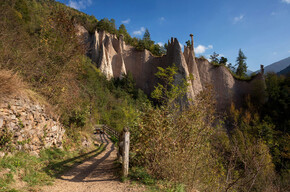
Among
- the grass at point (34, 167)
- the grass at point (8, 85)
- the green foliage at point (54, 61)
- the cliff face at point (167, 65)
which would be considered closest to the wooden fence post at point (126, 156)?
the green foliage at point (54, 61)

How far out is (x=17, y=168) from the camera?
149 inches

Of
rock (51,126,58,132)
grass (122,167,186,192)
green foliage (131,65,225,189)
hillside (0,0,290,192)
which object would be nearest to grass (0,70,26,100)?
hillside (0,0,290,192)

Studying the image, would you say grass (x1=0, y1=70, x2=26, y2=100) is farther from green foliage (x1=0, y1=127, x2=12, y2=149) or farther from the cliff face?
the cliff face

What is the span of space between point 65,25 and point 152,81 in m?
17.9

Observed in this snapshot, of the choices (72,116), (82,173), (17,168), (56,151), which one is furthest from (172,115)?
(72,116)

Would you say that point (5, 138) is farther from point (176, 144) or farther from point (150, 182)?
point (176, 144)

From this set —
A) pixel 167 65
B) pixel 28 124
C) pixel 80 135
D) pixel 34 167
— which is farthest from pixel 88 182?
pixel 167 65

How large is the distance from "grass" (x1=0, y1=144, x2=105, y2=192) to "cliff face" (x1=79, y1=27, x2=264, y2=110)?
15.7 meters

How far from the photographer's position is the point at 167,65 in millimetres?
22797

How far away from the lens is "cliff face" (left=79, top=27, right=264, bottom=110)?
838 inches

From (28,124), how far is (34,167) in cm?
155

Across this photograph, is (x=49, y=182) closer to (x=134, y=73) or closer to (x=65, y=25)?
(x=65, y=25)

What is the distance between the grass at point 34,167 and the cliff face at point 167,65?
51.4 feet

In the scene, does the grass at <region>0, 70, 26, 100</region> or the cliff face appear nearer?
the grass at <region>0, 70, 26, 100</region>
